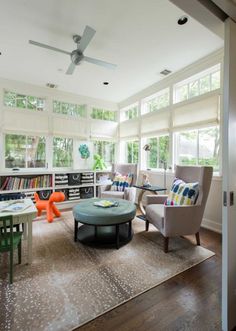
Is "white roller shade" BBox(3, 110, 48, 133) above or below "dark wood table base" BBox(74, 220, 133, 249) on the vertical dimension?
above

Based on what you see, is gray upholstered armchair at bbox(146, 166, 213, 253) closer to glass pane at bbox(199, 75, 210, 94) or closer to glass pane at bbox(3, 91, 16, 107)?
glass pane at bbox(199, 75, 210, 94)

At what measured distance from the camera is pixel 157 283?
6.05ft

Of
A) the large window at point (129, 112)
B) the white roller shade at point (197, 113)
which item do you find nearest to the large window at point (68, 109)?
the large window at point (129, 112)

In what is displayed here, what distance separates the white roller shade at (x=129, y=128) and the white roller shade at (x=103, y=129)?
248 millimetres

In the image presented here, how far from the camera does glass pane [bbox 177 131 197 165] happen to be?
3727 millimetres

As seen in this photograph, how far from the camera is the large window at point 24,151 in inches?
170

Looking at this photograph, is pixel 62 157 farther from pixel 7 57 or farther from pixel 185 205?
pixel 185 205

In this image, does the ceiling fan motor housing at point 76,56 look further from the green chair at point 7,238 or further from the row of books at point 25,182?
the row of books at point 25,182

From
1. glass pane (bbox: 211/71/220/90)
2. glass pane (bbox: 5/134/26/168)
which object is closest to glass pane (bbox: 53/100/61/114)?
glass pane (bbox: 5/134/26/168)

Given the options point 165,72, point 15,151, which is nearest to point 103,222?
point 15,151

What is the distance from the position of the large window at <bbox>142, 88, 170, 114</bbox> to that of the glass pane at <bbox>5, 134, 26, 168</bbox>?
318cm

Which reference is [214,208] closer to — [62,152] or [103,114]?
[62,152]

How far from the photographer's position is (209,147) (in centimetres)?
345

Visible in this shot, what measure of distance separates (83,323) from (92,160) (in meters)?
4.16
